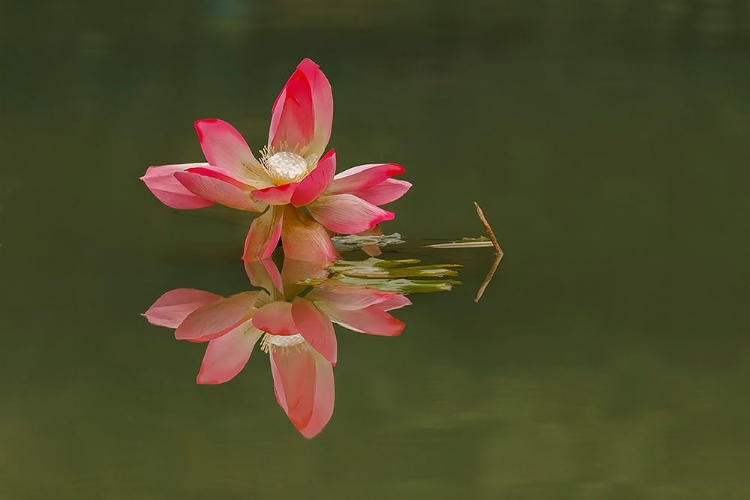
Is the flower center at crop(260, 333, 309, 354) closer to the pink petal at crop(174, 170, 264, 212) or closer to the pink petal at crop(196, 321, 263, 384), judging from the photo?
the pink petal at crop(196, 321, 263, 384)

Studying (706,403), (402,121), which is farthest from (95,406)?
(402,121)

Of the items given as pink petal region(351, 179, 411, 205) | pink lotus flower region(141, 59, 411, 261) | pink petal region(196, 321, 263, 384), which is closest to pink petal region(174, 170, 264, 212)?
pink lotus flower region(141, 59, 411, 261)

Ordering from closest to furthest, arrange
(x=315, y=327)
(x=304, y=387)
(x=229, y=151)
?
(x=304, y=387) < (x=315, y=327) < (x=229, y=151)

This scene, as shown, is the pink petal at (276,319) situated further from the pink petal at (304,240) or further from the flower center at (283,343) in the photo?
the pink petal at (304,240)

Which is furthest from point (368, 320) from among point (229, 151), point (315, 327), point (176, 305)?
point (229, 151)

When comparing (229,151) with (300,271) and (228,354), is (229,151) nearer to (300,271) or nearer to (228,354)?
(300,271)

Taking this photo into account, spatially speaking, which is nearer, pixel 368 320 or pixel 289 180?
pixel 368 320
